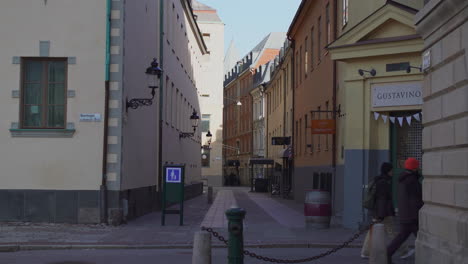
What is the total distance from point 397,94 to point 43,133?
900 cm

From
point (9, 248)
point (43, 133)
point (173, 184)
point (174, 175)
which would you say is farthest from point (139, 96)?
point (9, 248)

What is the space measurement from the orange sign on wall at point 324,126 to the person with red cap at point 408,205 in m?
9.26

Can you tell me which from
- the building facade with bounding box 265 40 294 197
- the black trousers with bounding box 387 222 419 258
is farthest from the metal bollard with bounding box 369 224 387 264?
the building facade with bounding box 265 40 294 197

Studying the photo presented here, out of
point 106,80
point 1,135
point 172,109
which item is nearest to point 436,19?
point 106,80

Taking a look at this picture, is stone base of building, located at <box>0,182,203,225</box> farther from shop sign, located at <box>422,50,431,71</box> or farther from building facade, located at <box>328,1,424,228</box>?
shop sign, located at <box>422,50,431,71</box>

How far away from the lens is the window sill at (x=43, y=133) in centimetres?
1761

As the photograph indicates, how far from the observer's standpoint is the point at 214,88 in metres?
71.4

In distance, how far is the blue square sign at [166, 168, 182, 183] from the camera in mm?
18312

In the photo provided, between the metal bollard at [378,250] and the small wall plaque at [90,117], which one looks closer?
the metal bollard at [378,250]

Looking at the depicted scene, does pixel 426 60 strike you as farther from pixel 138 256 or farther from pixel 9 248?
pixel 9 248

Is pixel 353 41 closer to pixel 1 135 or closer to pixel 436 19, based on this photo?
pixel 436 19

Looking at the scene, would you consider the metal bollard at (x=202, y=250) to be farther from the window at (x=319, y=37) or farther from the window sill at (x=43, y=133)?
the window at (x=319, y=37)

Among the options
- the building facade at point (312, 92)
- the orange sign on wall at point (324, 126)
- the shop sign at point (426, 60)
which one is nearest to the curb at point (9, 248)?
the shop sign at point (426, 60)

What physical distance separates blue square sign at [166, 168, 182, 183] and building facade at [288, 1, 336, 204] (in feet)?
17.4
